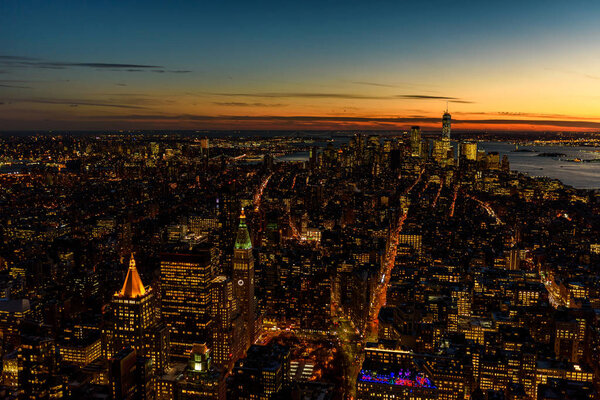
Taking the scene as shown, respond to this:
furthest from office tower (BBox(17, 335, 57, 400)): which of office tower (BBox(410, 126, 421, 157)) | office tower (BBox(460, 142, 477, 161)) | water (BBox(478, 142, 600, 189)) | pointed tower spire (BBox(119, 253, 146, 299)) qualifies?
office tower (BBox(410, 126, 421, 157))

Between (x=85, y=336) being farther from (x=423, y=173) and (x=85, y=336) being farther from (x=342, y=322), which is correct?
(x=423, y=173)

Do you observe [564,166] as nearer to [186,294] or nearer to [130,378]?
[186,294]

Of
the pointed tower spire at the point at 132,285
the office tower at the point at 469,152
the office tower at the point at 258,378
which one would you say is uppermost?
the office tower at the point at 469,152

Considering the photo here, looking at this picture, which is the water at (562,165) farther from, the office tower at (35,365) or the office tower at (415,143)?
the office tower at (35,365)

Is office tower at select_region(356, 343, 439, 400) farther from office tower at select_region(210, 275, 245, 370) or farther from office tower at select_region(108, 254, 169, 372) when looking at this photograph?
office tower at select_region(108, 254, 169, 372)

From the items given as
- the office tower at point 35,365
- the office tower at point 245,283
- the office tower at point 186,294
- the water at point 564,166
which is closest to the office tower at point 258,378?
the office tower at point 245,283

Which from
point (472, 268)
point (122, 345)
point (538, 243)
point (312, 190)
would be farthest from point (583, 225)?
point (122, 345)

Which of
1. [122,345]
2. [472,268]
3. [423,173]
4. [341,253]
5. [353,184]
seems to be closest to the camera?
[122,345]
